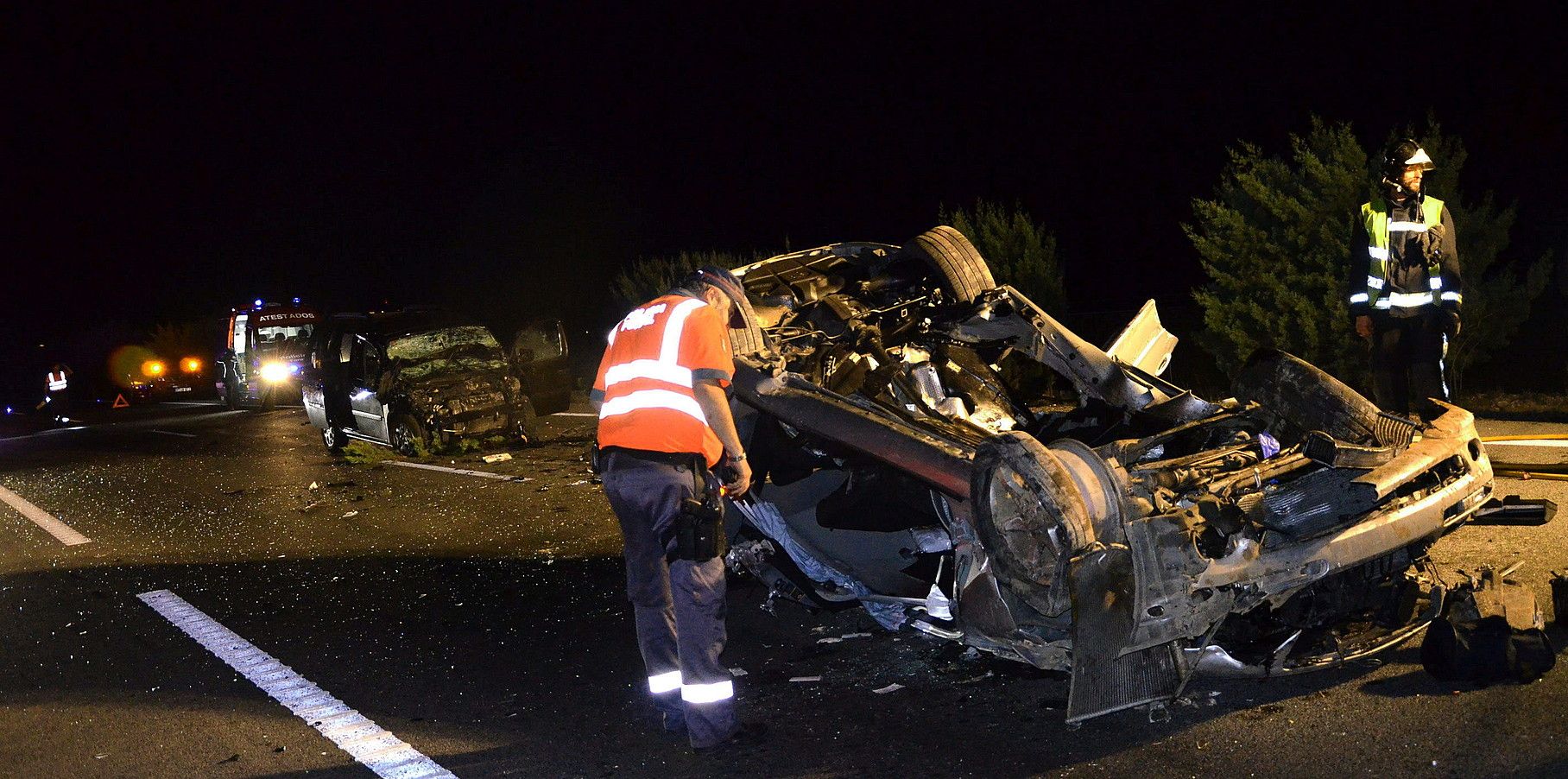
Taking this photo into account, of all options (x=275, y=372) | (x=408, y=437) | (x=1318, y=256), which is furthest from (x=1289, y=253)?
(x=275, y=372)

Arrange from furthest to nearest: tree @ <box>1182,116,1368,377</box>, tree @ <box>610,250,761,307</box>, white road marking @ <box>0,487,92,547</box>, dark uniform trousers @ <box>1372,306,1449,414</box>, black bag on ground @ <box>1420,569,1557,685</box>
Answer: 1. tree @ <box>610,250,761,307</box>
2. tree @ <box>1182,116,1368,377</box>
3. white road marking @ <box>0,487,92,547</box>
4. dark uniform trousers @ <box>1372,306,1449,414</box>
5. black bag on ground @ <box>1420,569,1557,685</box>

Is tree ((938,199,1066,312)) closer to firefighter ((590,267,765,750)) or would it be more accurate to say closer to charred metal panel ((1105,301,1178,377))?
charred metal panel ((1105,301,1178,377))

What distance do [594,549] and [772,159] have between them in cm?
4638

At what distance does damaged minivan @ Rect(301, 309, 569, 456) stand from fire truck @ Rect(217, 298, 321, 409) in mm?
8056

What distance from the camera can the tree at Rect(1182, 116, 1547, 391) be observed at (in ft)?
37.5

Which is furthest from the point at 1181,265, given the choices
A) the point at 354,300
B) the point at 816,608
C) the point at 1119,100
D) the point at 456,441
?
the point at 354,300

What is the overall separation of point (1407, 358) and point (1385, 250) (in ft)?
1.99

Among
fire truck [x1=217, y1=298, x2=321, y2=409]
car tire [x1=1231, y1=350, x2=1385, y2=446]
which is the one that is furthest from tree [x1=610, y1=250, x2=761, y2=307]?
car tire [x1=1231, y1=350, x2=1385, y2=446]

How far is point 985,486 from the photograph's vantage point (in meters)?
3.97

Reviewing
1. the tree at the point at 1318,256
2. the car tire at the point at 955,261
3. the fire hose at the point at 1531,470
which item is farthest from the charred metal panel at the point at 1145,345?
the tree at the point at 1318,256

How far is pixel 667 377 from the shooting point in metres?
4.47

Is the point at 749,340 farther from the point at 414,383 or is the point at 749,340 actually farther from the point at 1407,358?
the point at 414,383

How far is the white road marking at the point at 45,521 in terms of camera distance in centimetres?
946

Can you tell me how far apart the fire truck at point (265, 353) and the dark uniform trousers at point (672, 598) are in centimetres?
1897
